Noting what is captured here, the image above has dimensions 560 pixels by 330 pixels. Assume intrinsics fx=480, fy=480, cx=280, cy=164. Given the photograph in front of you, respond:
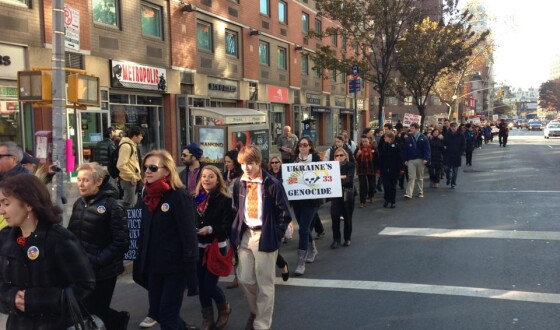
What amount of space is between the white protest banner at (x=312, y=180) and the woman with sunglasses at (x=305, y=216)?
0.44 ft

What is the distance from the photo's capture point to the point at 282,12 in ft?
98.1

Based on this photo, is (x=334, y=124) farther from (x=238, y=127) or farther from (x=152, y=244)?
(x=152, y=244)

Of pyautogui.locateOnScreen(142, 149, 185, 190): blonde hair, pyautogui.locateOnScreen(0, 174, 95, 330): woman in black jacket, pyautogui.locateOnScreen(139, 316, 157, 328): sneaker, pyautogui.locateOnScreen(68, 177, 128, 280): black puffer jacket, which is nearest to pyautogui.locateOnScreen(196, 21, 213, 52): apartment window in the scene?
pyautogui.locateOnScreen(139, 316, 157, 328): sneaker

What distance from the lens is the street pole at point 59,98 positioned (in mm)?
6566

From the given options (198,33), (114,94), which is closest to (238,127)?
(114,94)

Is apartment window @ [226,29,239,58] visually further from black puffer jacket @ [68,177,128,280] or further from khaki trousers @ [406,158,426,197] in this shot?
black puffer jacket @ [68,177,128,280]

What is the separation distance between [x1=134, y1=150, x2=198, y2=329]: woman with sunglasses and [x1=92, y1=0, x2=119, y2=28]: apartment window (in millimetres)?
13452

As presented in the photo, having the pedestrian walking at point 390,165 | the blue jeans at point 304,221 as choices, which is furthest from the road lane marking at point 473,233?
the pedestrian walking at point 390,165

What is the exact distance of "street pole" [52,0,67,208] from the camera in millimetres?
6566

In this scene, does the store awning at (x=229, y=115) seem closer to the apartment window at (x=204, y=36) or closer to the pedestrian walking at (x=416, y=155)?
the pedestrian walking at (x=416, y=155)

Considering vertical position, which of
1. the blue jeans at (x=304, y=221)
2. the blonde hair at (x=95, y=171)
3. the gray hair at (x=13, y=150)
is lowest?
the blue jeans at (x=304, y=221)

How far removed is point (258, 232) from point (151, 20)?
630 inches

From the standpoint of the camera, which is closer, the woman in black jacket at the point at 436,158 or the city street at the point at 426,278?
the city street at the point at 426,278

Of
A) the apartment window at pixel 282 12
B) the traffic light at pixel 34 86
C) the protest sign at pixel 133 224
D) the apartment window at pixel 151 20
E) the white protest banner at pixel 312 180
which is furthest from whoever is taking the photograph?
the apartment window at pixel 282 12
